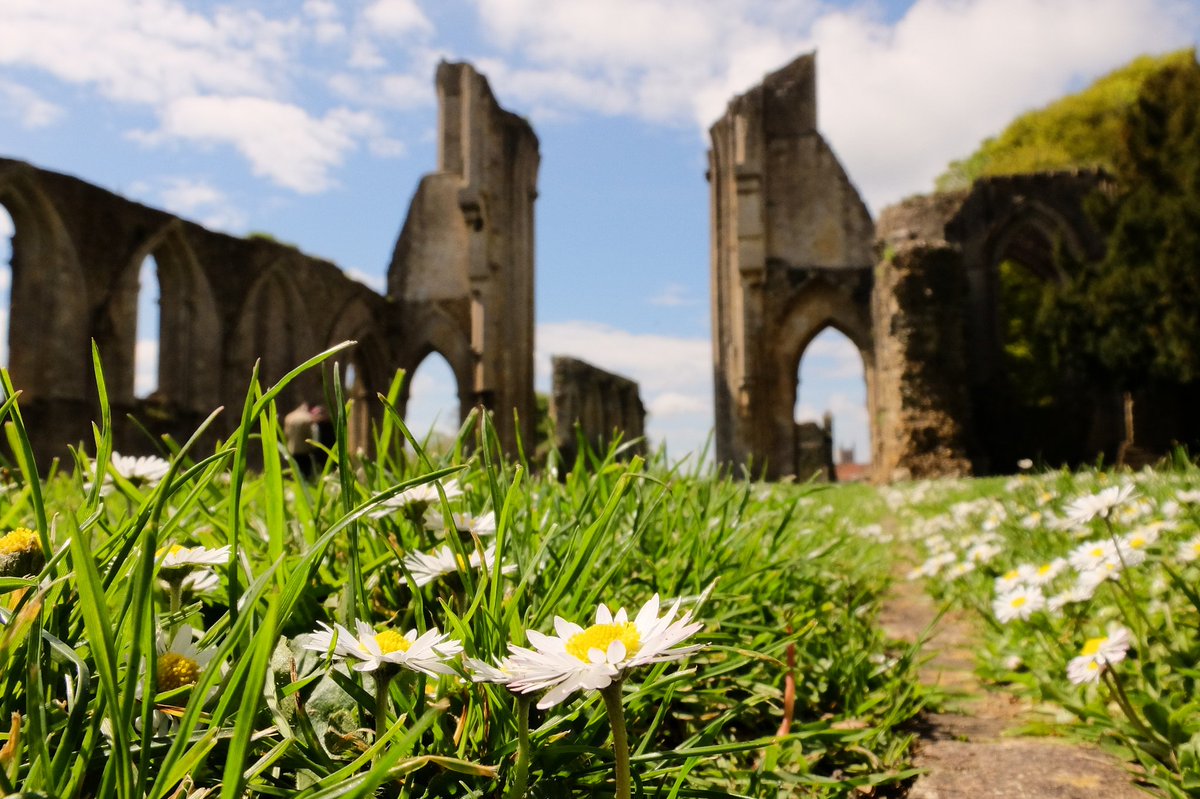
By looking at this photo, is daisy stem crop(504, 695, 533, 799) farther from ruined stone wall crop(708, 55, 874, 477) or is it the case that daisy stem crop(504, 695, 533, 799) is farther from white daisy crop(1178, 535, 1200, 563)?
ruined stone wall crop(708, 55, 874, 477)

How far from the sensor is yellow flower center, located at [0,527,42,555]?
35.2 inches

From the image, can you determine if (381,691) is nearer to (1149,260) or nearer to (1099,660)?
(1099,660)

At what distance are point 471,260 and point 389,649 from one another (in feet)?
75.4

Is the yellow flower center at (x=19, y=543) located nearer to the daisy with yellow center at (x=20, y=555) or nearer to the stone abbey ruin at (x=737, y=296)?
the daisy with yellow center at (x=20, y=555)

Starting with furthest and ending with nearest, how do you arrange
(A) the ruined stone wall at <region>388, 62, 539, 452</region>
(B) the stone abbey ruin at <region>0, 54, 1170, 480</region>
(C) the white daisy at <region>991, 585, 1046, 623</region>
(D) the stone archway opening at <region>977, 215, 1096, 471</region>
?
(A) the ruined stone wall at <region>388, 62, 539, 452</region>
(D) the stone archway opening at <region>977, 215, 1096, 471</region>
(B) the stone abbey ruin at <region>0, 54, 1170, 480</region>
(C) the white daisy at <region>991, 585, 1046, 623</region>

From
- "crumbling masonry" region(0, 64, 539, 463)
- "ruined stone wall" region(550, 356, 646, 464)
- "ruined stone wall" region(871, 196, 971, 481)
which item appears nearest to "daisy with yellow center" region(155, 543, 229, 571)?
"crumbling masonry" region(0, 64, 539, 463)

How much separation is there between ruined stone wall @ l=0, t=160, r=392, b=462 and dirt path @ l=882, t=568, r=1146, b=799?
12.6 m

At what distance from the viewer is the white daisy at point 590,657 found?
65cm

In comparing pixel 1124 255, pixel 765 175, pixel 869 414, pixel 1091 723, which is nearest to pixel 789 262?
pixel 765 175

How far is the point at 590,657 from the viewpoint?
69cm

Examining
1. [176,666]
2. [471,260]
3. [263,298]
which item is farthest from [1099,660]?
[471,260]

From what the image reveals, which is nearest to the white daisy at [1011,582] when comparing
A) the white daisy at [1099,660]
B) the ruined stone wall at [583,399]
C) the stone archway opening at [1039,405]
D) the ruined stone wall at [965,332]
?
the white daisy at [1099,660]

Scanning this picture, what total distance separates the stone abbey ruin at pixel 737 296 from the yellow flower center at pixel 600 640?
17.4 m

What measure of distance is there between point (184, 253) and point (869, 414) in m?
15.8
